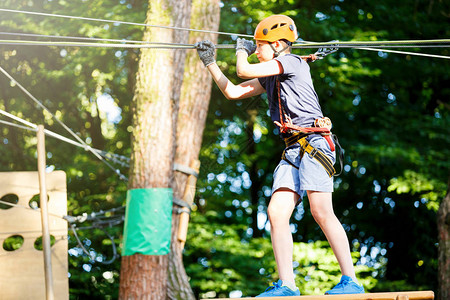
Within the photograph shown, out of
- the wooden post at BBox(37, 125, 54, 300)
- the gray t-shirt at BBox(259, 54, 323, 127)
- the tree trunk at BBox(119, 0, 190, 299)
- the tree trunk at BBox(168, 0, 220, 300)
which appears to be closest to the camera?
the gray t-shirt at BBox(259, 54, 323, 127)

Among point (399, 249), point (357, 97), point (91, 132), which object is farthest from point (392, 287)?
point (91, 132)

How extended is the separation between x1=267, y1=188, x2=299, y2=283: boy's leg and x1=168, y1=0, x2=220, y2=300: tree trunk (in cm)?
301

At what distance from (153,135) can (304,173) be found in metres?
2.82

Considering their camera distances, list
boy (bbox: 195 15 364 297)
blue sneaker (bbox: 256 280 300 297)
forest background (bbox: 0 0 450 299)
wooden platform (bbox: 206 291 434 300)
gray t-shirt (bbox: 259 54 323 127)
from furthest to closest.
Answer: forest background (bbox: 0 0 450 299) → gray t-shirt (bbox: 259 54 323 127) → boy (bbox: 195 15 364 297) → blue sneaker (bbox: 256 280 300 297) → wooden platform (bbox: 206 291 434 300)

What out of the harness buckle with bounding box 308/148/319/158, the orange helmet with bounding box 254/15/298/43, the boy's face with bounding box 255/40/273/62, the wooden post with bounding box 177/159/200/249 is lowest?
the wooden post with bounding box 177/159/200/249

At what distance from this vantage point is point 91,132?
12836mm

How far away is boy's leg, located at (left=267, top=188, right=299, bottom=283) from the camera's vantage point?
3.14m

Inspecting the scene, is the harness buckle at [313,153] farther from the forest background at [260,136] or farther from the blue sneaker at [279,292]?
the forest background at [260,136]

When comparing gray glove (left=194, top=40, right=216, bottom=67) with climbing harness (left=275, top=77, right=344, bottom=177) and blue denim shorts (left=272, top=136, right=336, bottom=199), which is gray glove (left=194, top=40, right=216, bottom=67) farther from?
blue denim shorts (left=272, top=136, right=336, bottom=199)

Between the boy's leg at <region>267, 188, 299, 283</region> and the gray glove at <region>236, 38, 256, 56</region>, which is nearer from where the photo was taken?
the boy's leg at <region>267, 188, 299, 283</region>

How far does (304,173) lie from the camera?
3.12m

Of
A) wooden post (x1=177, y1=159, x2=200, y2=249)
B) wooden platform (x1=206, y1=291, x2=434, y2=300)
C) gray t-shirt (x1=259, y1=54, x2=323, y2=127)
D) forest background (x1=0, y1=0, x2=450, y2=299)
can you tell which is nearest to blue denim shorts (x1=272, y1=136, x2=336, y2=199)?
gray t-shirt (x1=259, y1=54, x2=323, y2=127)

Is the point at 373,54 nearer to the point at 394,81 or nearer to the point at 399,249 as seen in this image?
the point at 394,81

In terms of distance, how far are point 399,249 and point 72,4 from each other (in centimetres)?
789
